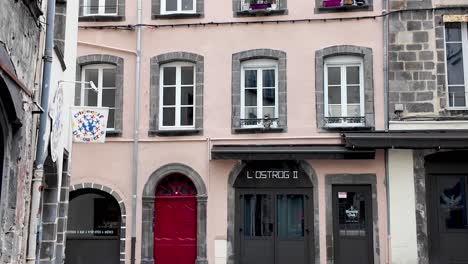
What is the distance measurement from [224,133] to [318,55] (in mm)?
2890

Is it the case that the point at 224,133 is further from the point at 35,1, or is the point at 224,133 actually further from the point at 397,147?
the point at 35,1

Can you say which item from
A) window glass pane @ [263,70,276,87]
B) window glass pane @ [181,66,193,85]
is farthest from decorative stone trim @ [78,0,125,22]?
window glass pane @ [263,70,276,87]

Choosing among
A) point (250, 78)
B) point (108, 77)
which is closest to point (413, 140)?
point (250, 78)

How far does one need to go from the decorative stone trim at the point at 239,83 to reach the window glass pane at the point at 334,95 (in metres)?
1.07

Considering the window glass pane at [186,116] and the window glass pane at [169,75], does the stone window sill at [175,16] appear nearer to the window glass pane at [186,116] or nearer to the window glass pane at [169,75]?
the window glass pane at [169,75]

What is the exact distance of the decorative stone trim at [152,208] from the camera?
14141 millimetres

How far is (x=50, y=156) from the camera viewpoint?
7.96 m

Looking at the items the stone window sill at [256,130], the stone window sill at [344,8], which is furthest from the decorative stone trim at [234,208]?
the stone window sill at [344,8]

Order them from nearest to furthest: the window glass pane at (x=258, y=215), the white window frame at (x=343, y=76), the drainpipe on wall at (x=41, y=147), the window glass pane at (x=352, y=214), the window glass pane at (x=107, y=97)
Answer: the drainpipe on wall at (x=41, y=147)
the window glass pane at (x=352, y=214)
the white window frame at (x=343, y=76)
the window glass pane at (x=258, y=215)
the window glass pane at (x=107, y=97)

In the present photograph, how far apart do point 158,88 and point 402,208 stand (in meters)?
6.40

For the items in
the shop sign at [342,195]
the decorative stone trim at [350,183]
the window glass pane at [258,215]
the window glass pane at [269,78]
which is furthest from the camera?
the window glass pane at [269,78]

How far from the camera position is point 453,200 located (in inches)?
543

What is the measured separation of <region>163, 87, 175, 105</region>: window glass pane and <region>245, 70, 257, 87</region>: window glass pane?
184 cm

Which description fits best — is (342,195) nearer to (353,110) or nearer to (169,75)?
(353,110)
